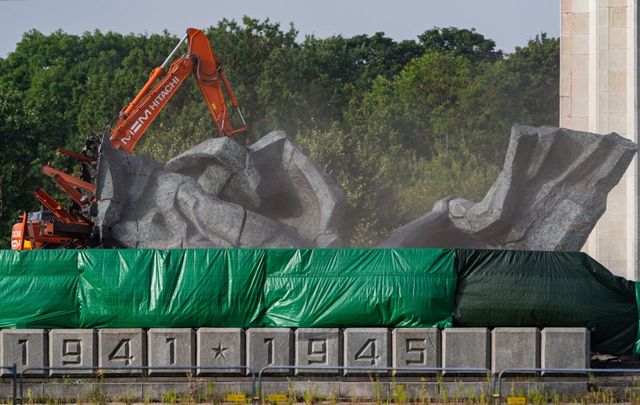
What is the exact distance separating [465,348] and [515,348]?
95 centimetres

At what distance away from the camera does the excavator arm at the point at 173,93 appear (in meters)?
37.1

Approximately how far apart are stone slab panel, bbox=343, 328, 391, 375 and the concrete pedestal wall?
19 millimetres

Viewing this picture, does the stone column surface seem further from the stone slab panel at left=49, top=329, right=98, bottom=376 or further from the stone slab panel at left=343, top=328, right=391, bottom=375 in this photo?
the stone slab panel at left=49, top=329, right=98, bottom=376

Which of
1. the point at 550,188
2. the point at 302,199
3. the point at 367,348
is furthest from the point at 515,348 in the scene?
the point at 302,199

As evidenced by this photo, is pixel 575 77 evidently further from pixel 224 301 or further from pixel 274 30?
pixel 274 30

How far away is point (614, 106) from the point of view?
4766 cm

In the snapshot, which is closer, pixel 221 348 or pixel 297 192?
pixel 221 348

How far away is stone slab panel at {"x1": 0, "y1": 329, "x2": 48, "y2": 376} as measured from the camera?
26922mm

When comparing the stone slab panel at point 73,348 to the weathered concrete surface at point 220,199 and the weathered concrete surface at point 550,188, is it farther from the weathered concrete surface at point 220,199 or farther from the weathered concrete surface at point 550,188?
the weathered concrete surface at point 550,188

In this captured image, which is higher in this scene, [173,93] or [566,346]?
[173,93]

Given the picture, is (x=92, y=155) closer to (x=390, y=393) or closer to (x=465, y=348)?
(x=390, y=393)

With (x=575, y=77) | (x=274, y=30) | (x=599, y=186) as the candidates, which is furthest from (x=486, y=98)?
(x=599, y=186)

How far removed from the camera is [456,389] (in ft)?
85.0

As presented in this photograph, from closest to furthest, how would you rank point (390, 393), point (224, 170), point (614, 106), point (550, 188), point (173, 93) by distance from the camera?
1. point (390, 393)
2. point (550, 188)
3. point (224, 170)
4. point (173, 93)
5. point (614, 106)
